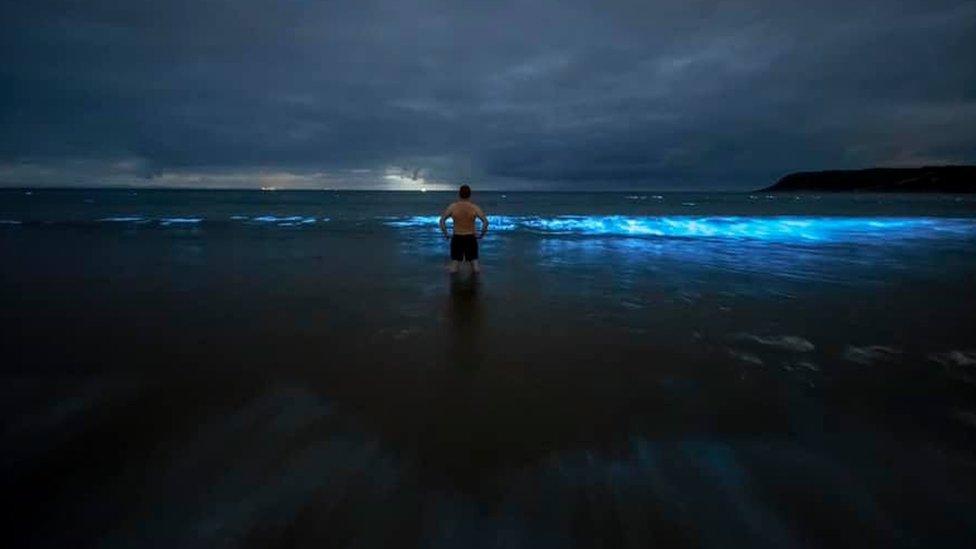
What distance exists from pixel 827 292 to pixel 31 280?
15.5m

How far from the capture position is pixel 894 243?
18594mm

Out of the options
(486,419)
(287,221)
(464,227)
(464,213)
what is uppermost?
(464,213)

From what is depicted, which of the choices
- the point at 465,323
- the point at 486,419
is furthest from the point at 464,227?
the point at 486,419

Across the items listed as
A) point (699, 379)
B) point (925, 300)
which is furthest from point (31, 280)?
point (925, 300)

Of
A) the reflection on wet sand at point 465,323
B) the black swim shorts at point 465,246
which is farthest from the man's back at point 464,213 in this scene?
the reflection on wet sand at point 465,323

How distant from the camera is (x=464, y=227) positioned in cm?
990

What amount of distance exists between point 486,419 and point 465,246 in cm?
681

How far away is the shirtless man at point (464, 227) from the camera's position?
966cm

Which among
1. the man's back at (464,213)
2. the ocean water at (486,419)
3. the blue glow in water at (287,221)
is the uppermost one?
the man's back at (464,213)

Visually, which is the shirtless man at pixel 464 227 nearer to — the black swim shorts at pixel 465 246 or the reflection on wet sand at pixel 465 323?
the black swim shorts at pixel 465 246

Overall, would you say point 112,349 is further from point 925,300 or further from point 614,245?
point 614,245

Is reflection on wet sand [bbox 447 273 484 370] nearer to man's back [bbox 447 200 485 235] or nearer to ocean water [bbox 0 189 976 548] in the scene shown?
ocean water [bbox 0 189 976 548]

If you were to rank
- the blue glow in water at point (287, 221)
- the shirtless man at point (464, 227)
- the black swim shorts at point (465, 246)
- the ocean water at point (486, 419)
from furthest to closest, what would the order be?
1. the blue glow in water at point (287, 221)
2. the black swim shorts at point (465, 246)
3. the shirtless man at point (464, 227)
4. the ocean water at point (486, 419)

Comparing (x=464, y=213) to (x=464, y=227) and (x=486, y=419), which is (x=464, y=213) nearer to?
(x=464, y=227)
